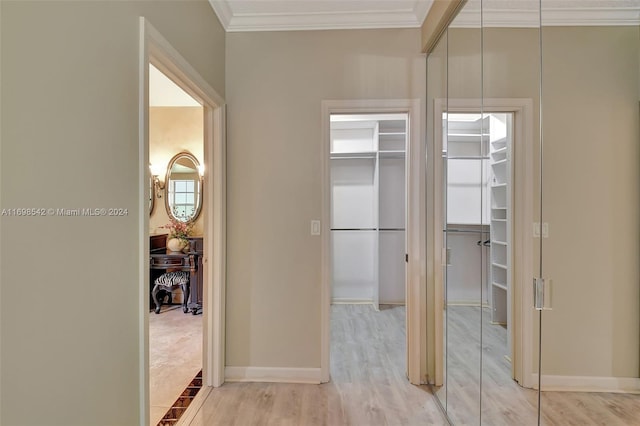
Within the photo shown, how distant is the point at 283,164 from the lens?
240cm

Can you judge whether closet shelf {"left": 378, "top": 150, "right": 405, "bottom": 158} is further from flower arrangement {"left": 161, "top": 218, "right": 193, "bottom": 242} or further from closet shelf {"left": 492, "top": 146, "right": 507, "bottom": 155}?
flower arrangement {"left": 161, "top": 218, "right": 193, "bottom": 242}

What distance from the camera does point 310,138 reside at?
2393mm

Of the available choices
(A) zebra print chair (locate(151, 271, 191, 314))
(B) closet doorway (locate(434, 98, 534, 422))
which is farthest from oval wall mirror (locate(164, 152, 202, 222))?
(B) closet doorway (locate(434, 98, 534, 422))

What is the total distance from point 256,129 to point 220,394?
1.92 meters

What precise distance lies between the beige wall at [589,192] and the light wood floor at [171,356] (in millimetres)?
2252

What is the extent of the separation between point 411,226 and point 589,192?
4.94ft

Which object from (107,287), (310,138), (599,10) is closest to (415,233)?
(310,138)

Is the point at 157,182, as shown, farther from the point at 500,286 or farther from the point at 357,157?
the point at 500,286

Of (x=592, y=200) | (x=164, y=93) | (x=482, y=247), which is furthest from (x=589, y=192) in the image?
(x=164, y=93)

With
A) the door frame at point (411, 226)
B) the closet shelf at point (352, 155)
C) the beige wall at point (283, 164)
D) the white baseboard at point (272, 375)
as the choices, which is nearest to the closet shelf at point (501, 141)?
the door frame at point (411, 226)

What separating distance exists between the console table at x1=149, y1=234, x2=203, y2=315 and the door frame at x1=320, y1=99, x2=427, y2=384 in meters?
2.30

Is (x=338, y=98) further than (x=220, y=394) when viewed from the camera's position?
Yes

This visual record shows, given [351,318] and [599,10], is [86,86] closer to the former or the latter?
[599,10]

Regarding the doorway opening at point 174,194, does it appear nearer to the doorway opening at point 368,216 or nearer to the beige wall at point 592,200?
the doorway opening at point 368,216
